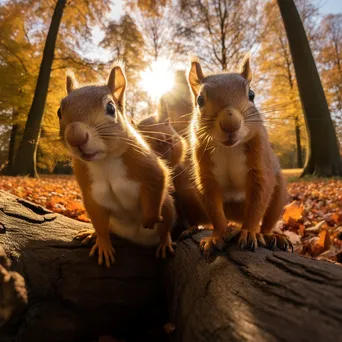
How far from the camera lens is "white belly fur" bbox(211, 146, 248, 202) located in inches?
67.9

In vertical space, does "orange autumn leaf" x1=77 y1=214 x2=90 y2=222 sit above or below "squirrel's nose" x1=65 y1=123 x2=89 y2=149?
below

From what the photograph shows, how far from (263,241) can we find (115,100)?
102 centimetres

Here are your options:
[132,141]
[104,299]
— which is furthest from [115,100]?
[104,299]

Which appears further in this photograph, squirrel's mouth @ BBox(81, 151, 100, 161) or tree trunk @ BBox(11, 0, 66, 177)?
tree trunk @ BBox(11, 0, 66, 177)

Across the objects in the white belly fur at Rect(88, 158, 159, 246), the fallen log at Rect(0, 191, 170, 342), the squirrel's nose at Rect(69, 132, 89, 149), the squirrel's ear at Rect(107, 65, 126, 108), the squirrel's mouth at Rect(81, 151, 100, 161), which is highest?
the squirrel's ear at Rect(107, 65, 126, 108)

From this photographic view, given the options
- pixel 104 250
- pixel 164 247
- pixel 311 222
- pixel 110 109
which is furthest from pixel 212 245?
pixel 311 222

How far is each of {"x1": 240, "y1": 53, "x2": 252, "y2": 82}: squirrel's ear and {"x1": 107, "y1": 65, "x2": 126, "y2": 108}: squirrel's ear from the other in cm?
65

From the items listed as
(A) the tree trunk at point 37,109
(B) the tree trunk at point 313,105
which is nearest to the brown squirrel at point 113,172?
(B) the tree trunk at point 313,105

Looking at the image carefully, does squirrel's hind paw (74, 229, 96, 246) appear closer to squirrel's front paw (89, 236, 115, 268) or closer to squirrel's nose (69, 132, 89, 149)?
squirrel's front paw (89, 236, 115, 268)

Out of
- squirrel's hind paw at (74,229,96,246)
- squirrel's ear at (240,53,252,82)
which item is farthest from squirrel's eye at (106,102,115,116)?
squirrel's ear at (240,53,252,82)

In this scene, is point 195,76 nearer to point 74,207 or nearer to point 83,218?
point 83,218

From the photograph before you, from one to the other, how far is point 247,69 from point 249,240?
1.01 m

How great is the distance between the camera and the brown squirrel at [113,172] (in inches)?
63.2

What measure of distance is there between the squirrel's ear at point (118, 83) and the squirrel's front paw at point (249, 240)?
3.12 feet
